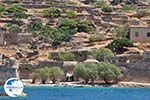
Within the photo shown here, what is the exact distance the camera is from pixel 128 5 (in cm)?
13850

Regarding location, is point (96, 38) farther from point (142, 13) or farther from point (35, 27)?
point (142, 13)

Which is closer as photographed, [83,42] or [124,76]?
[124,76]

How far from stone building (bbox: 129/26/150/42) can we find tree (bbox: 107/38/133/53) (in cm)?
313

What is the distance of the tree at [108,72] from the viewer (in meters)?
94.4

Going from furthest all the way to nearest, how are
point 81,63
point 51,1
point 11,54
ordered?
1. point 51,1
2. point 11,54
3. point 81,63

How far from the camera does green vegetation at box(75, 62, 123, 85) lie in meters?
94.5

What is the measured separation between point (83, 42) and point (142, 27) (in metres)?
7.53

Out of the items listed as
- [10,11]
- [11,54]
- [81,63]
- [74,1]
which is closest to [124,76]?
[81,63]

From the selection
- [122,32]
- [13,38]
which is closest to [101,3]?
[122,32]

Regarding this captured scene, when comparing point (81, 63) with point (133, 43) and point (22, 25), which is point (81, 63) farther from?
point (22, 25)

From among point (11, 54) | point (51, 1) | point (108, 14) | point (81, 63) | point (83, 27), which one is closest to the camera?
point (81, 63)

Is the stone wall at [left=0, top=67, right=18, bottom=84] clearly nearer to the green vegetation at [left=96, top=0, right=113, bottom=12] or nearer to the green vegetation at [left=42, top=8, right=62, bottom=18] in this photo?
the green vegetation at [left=42, top=8, right=62, bottom=18]

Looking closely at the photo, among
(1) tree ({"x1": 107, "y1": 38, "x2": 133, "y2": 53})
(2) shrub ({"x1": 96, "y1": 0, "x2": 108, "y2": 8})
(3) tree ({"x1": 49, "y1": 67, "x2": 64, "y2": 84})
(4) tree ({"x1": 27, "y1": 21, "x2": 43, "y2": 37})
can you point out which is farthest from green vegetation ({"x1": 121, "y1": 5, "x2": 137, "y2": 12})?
(3) tree ({"x1": 49, "y1": 67, "x2": 64, "y2": 84})

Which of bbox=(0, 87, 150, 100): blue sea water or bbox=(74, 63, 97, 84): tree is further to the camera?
bbox=(74, 63, 97, 84): tree
